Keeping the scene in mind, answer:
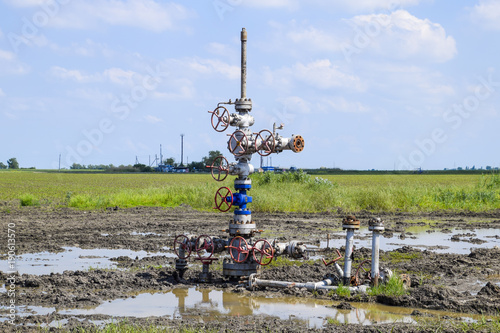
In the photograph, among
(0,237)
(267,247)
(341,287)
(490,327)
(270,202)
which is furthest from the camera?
(270,202)

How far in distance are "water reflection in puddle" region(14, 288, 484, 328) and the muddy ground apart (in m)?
0.26

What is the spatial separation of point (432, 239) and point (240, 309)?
9.63 metres

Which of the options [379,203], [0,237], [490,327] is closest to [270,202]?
[379,203]

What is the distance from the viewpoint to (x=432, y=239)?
16.4 m

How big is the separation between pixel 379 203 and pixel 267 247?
16171mm

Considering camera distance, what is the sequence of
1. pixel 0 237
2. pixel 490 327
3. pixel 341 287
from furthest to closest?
1. pixel 0 237
2. pixel 341 287
3. pixel 490 327

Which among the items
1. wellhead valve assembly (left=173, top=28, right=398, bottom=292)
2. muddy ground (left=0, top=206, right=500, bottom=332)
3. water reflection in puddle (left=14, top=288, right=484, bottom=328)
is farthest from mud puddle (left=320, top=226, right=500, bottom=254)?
water reflection in puddle (left=14, top=288, right=484, bottom=328)

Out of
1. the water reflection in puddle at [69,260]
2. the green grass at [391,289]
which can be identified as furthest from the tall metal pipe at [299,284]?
the water reflection in puddle at [69,260]

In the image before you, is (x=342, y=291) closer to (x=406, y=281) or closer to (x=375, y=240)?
(x=375, y=240)

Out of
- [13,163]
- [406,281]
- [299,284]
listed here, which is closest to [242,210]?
[299,284]

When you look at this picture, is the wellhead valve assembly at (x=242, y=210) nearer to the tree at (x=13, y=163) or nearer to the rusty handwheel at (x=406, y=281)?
the rusty handwheel at (x=406, y=281)

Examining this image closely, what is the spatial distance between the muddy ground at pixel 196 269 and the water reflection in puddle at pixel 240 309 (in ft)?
0.86

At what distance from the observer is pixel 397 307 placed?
8.39 metres

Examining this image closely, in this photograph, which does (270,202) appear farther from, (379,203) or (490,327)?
(490,327)
